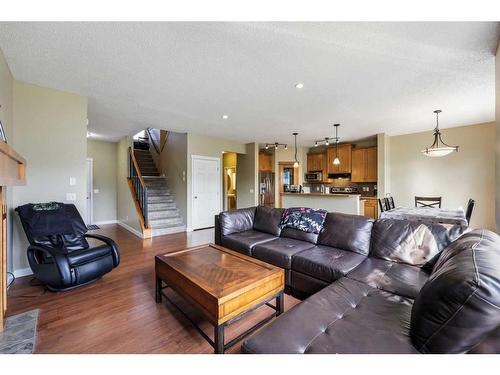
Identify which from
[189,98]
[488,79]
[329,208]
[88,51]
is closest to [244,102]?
[189,98]

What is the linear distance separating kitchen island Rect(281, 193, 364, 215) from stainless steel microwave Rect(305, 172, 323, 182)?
2662 millimetres

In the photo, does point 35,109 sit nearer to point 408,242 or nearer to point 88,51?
point 88,51

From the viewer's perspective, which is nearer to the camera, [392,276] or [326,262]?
[392,276]

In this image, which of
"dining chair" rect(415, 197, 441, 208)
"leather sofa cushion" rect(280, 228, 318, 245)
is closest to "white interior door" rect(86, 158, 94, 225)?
"leather sofa cushion" rect(280, 228, 318, 245)

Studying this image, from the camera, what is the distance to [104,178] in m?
6.76

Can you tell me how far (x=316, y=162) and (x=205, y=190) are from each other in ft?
13.9

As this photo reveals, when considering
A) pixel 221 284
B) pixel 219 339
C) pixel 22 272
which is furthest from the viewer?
pixel 22 272

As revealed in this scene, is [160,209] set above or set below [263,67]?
below

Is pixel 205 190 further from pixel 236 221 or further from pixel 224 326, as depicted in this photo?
pixel 224 326

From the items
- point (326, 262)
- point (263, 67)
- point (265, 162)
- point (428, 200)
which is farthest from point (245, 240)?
point (265, 162)

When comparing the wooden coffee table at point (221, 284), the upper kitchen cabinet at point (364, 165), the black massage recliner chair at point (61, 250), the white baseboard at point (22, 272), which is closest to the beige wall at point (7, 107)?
the white baseboard at point (22, 272)

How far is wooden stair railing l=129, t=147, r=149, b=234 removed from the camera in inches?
199
